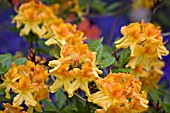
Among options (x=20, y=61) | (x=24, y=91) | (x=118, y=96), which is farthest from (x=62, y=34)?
(x=118, y=96)

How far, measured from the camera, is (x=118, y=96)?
3.87 feet

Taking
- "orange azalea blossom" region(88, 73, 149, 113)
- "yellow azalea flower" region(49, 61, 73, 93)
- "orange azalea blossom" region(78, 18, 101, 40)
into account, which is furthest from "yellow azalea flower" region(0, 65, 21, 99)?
"orange azalea blossom" region(78, 18, 101, 40)

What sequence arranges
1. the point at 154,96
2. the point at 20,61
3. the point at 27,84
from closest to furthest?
1. the point at 27,84
2. the point at 20,61
3. the point at 154,96

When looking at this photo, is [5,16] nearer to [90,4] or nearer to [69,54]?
[90,4]

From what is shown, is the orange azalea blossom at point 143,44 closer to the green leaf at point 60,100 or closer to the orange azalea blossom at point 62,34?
the orange azalea blossom at point 62,34

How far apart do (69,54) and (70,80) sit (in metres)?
0.07

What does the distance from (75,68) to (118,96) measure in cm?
14

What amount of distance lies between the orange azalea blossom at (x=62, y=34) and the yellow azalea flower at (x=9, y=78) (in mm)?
182

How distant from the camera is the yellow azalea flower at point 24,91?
4.24 ft

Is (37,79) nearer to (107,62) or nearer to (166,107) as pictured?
(107,62)

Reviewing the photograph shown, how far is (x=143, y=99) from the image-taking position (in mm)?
1222

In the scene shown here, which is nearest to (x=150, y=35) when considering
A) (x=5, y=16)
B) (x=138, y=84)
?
(x=138, y=84)

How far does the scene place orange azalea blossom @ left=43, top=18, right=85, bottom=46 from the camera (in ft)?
4.79

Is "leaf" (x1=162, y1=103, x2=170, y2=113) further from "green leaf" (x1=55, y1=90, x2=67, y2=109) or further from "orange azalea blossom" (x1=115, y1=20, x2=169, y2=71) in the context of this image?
"green leaf" (x1=55, y1=90, x2=67, y2=109)
